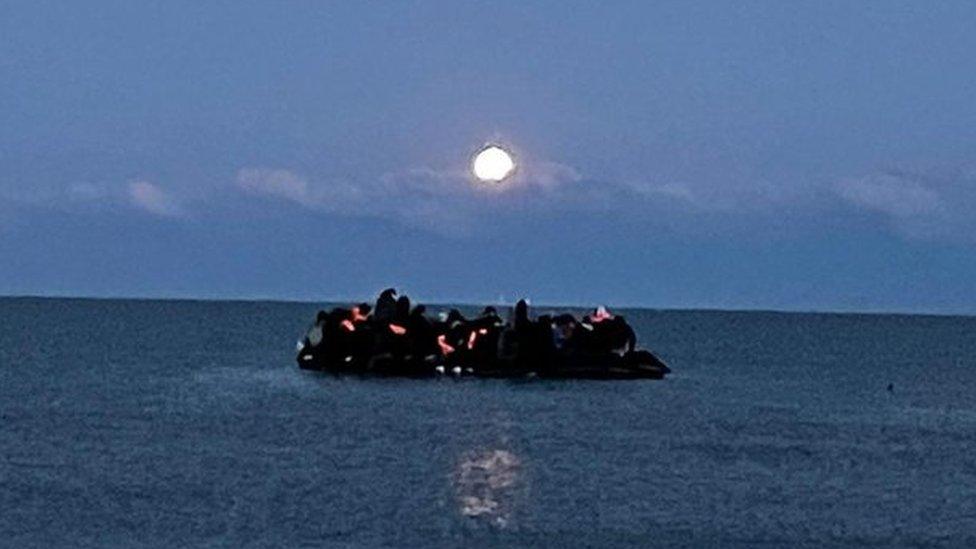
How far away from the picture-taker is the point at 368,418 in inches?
3162

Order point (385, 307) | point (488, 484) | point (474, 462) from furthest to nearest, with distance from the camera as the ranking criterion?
point (385, 307) < point (474, 462) < point (488, 484)

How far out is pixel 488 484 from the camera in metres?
58.0

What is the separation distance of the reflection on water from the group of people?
3102 cm

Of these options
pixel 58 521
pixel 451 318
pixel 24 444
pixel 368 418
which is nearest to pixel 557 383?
pixel 451 318

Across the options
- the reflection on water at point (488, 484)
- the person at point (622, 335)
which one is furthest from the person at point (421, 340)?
the reflection on water at point (488, 484)

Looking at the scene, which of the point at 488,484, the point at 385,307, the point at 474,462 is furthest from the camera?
the point at 385,307

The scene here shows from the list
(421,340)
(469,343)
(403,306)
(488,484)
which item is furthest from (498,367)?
(488,484)

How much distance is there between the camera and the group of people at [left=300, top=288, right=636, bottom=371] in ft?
326

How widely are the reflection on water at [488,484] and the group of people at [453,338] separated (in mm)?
31023

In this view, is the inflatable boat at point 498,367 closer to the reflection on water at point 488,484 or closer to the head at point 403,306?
the head at point 403,306

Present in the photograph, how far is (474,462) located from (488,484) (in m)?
6.39

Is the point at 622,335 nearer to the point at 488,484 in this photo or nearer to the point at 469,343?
the point at 469,343

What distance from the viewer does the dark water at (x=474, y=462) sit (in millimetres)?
48688

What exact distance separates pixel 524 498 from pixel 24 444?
19625 millimetres
